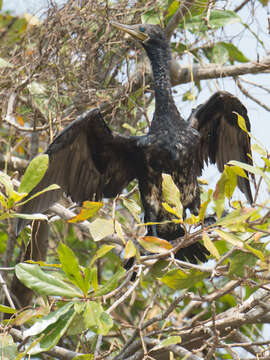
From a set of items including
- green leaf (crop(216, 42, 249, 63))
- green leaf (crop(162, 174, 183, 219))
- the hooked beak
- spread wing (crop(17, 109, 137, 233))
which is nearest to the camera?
green leaf (crop(162, 174, 183, 219))

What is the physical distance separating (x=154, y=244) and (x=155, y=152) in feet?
3.70

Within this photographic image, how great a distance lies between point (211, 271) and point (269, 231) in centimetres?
24

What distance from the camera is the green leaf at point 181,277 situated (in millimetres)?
2160

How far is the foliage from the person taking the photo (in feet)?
6.67

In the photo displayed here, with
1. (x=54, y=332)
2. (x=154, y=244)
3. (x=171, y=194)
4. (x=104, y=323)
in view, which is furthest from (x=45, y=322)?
(x=171, y=194)

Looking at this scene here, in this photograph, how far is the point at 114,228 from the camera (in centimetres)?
205

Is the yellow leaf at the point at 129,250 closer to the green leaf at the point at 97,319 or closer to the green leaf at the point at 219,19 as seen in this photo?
the green leaf at the point at 97,319

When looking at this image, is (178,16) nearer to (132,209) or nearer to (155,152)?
(155,152)

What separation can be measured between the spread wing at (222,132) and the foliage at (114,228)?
17 centimetres

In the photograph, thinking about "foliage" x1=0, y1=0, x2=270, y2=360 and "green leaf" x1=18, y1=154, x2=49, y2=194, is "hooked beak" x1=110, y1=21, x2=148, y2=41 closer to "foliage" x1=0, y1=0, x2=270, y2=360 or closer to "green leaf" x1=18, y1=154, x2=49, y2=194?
"foliage" x1=0, y1=0, x2=270, y2=360

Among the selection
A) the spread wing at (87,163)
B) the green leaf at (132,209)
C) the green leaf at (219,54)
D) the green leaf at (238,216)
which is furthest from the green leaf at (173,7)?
the green leaf at (238,216)

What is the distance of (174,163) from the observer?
10.6ft

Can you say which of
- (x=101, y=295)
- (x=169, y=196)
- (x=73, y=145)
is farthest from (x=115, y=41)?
(x=101, y=295)

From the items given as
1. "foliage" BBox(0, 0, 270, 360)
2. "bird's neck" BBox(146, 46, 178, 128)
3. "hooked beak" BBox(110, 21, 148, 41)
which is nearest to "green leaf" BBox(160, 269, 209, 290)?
"foliage" BBox(0, 0, 270, 360)
